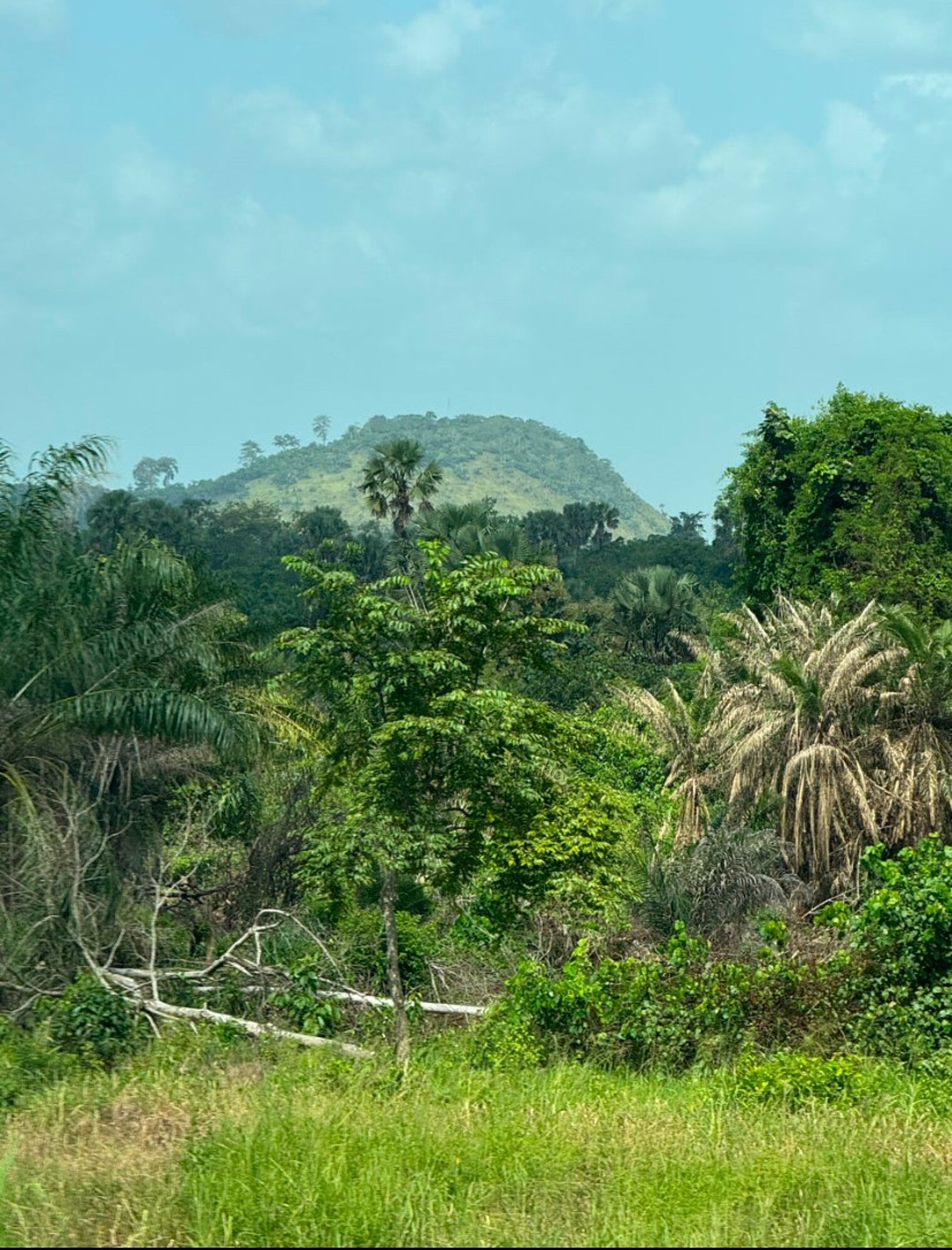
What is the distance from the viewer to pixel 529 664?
1623cm

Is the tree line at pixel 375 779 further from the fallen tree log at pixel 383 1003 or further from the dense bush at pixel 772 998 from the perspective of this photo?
the dense bush at pixel 772 998

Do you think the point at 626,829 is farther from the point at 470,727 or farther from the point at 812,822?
the point at 812,822

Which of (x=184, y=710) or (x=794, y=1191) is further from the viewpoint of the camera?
(x=184, y=710)

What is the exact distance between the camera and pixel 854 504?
33688 mm

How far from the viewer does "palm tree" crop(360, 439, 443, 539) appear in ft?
150

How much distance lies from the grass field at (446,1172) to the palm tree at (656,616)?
3578 centimetres

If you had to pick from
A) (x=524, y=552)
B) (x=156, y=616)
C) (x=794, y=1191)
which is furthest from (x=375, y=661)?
(x=524, y=552)

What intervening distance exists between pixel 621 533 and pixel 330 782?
185m

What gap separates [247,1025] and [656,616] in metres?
32.2

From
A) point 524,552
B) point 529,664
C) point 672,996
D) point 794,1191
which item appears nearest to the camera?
point 794,1191

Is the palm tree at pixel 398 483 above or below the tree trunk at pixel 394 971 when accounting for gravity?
above

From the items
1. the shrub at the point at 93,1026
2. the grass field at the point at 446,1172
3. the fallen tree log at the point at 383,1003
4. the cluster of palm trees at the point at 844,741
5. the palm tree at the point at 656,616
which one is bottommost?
the fallen tree log at the point at 383,1003

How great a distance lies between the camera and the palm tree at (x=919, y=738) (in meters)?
21.7

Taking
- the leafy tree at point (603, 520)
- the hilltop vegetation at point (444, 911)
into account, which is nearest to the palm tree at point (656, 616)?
the hilltop vegetation at point (444, 911)
